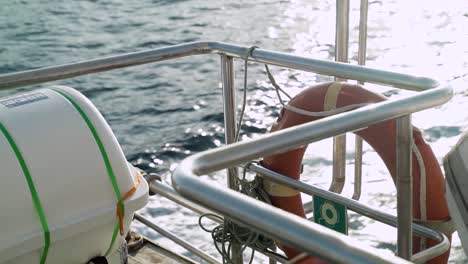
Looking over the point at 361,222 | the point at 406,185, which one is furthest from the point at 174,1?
the point at 406,185

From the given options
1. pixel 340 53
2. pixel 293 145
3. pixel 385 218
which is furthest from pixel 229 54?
pixel 293 145

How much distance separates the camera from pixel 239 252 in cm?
194

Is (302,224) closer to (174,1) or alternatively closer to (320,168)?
(320,168)

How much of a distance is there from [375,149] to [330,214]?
212 mm

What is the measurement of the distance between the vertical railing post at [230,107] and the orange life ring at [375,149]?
0.11 m

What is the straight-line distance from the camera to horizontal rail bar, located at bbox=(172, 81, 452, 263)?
80 centimetres

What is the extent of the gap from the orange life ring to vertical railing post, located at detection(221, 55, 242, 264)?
0.35 feet

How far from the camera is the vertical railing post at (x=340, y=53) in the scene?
208cm

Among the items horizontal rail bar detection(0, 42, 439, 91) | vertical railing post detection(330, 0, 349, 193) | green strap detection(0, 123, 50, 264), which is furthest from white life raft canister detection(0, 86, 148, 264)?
vertical railing post detection(330, 0, 349, 193)

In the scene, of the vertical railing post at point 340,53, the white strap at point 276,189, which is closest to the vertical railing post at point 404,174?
the white strap at point 276,189

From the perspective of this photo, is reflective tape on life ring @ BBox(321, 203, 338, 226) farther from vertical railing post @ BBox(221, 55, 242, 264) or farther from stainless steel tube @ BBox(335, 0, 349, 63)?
stainless steel tube @ BBox(335, 0, 349, 63)

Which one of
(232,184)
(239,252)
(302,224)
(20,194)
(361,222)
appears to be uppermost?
(302,224)

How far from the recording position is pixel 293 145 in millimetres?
1099

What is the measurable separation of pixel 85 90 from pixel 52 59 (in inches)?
52.7
